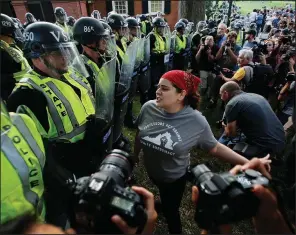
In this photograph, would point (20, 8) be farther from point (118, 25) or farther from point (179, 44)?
point (118, 25)

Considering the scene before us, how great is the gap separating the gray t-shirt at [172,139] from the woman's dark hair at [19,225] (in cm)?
130

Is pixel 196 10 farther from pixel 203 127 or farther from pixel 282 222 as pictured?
pixel 282 222

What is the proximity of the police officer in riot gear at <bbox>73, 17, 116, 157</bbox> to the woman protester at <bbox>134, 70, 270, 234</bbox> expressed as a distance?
37cm

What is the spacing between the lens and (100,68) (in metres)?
2.77

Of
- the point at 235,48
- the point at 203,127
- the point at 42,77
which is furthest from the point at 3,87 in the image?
the point at 235,48

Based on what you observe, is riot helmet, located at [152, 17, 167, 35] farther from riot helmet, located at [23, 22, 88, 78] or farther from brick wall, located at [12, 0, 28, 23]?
brick wall, located at [12, 0, 28, 23]

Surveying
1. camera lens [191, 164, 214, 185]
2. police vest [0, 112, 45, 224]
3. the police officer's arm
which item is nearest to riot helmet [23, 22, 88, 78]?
the police officer's arm

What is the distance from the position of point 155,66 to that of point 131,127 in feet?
6.25

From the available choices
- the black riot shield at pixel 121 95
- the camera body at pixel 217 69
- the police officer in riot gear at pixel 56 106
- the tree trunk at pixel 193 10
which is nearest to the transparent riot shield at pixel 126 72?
the black riot shield at pixel 121 95

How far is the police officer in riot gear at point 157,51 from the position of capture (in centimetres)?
Result: 610

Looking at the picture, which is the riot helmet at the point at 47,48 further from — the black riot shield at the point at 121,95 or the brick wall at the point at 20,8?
the brick wall at the point at 20,8

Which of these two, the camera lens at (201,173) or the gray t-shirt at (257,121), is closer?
the camera lens at (201,173)

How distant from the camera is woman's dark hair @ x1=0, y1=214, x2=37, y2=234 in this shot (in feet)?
3.39

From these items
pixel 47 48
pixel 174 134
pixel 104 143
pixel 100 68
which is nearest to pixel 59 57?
pixel 47 48
